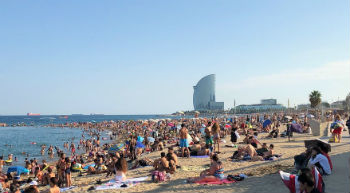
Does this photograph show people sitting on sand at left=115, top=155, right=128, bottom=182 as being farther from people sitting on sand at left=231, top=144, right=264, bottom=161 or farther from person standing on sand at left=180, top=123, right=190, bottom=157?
people sitting on sand at left=231, top=144, right=264, bottom=161

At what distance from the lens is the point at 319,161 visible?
5734 mm

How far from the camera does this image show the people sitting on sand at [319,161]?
18.0 ft

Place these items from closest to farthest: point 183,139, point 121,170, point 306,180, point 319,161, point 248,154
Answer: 1. point 306,180
2. point 319,161
3. point 121,170
4. point 248,154
5. point 183,139

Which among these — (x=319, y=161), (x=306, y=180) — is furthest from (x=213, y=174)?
(x=306, y=180)

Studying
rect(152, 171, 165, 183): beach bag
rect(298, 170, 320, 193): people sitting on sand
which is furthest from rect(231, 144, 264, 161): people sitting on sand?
rect(298, 170, 320, 193): people sitting on sand

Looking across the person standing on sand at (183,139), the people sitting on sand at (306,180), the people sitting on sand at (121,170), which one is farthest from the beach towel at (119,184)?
the people sitting on sand at (306,180)

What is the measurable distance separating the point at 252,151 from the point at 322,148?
3610 mm

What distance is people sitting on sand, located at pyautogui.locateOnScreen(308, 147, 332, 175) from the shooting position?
5.50 metres

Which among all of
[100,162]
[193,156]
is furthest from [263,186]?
[100,162]

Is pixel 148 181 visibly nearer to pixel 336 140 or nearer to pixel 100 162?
pixel 100 162

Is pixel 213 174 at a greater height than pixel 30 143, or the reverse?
pixel 213 174

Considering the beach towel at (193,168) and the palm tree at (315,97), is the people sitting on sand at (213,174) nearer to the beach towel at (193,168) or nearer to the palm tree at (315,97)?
the beach towel at (193,168)

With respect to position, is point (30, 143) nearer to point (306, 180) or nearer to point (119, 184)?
point (119, 184)

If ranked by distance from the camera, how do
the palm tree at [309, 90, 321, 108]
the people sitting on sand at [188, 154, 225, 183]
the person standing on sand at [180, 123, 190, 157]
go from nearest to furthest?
1. the people sitting on sand at [188, 154, 225, 183]
2. the person standing on sand at [180, 123, 190, 157]
3. the palm tree at [309, 90, 321, 108]
